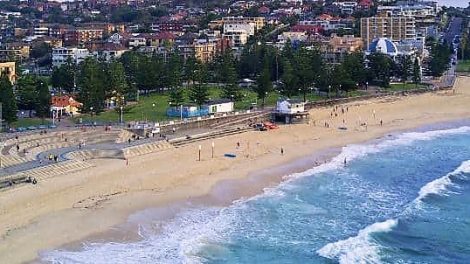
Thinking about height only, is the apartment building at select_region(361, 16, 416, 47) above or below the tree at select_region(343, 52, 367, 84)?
above

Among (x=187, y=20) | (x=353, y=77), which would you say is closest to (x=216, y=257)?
(x=353, y=77)

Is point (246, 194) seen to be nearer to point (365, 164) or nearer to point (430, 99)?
point (365, 164)

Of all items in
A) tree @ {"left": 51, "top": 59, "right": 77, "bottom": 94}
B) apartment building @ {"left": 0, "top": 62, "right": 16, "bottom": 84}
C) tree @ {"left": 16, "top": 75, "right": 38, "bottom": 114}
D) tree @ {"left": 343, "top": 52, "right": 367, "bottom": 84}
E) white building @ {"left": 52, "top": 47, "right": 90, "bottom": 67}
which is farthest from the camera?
white building @ {"left": 52, "top": 47, "right": 90, "bottom": 67}

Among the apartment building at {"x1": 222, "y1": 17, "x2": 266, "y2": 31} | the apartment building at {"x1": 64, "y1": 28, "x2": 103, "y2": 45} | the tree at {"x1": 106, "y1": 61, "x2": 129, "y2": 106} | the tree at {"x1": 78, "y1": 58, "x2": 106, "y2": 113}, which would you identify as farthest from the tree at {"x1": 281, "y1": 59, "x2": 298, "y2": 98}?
the apartment building at {"x1": 64, "y1": 28, "x2": 103, "y2": 45}

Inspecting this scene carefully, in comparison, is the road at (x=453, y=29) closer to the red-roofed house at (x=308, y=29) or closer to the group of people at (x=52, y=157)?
the red-roofed house at (x=308, y=29)

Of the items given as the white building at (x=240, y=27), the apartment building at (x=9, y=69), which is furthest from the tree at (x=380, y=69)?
the white building at (x=240, y=27)

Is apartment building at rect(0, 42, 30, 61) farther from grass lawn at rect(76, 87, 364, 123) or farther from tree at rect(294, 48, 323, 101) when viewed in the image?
tree at rect(294, 48, 323, 101)
